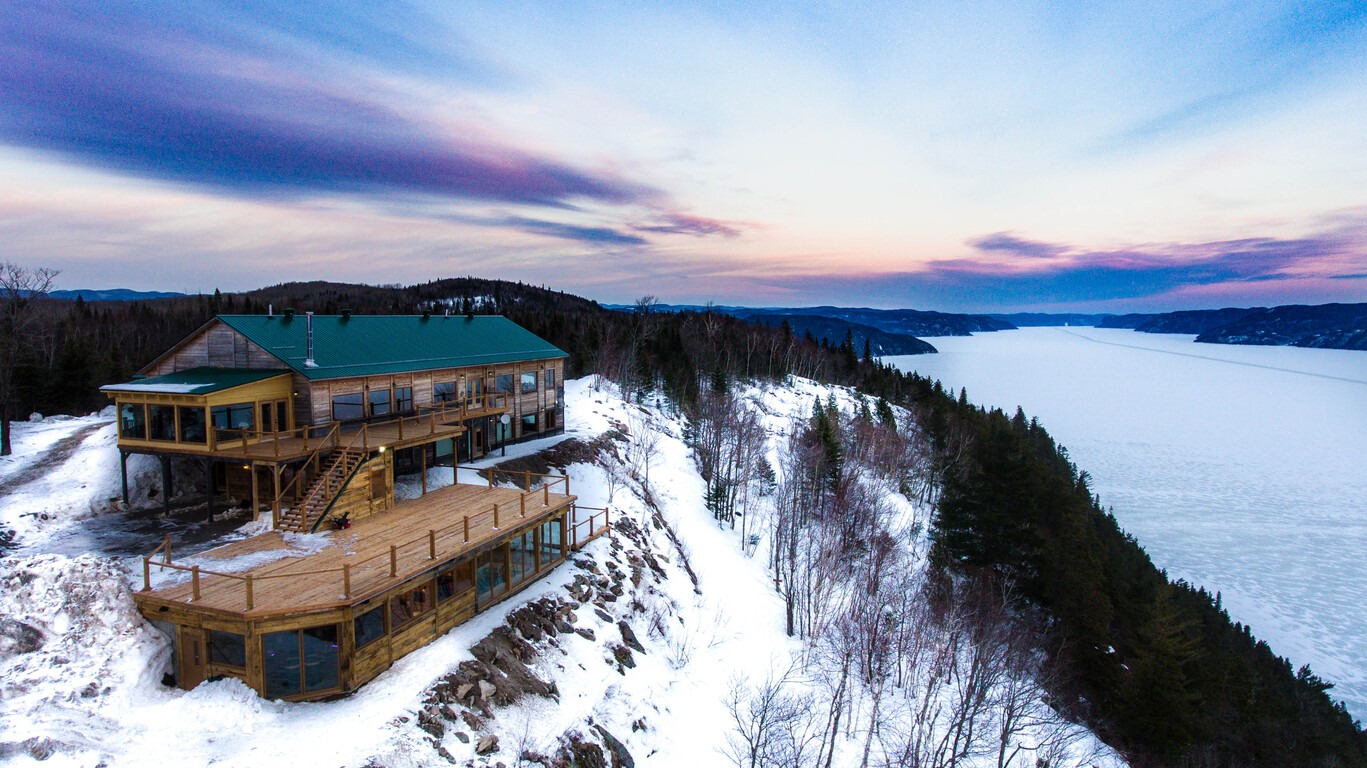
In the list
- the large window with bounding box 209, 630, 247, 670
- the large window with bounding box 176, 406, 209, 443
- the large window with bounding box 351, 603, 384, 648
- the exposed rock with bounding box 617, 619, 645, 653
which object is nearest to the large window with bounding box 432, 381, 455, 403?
the large window with bounding box 176, 406, 209, 443

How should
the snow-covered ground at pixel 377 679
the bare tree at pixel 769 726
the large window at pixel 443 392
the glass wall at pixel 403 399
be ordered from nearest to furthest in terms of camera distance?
1. the snow-covered ground at pixel 377 679
2. the bare tree at pixel 769 726
3. the glass wall at pixel 403 399
4. the large window at pixel 443 392

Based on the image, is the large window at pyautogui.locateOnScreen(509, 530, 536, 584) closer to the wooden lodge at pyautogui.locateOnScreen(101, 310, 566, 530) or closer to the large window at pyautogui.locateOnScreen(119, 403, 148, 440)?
the wooden lodge at pyautogui.locateOnScreen(101, 310, 566, 530)

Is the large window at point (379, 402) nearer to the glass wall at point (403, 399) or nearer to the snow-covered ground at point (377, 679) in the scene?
the glass wall at point (403, 399)

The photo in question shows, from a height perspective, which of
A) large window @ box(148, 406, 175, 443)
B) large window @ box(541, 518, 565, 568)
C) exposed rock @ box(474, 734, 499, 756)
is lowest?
exposed rock @ box(474, 734, 499, 756)

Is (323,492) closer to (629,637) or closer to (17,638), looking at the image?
(17,638)

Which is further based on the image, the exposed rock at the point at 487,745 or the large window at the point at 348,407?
the large window at the point at 348,407

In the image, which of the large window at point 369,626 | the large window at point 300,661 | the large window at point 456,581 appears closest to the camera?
the large window at point 300,661

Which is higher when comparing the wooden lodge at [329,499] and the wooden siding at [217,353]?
the wooden siding at [217,353]

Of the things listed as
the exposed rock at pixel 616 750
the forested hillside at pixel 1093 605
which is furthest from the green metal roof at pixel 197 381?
the exposed rock at pixel 616 750

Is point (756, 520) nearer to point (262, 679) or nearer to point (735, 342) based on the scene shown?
point (262, 679)
